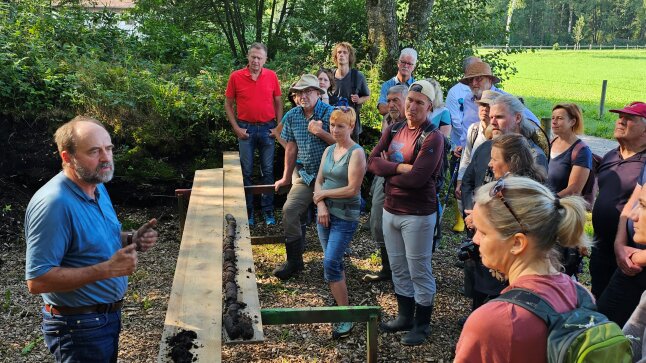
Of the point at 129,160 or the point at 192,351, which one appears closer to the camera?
the point at 192,351

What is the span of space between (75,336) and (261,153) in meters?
4.66

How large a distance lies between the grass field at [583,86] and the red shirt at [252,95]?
760cm

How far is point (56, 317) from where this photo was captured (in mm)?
2941

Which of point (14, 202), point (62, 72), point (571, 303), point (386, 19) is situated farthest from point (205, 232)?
point (386, 19)

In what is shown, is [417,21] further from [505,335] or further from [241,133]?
[505,335]

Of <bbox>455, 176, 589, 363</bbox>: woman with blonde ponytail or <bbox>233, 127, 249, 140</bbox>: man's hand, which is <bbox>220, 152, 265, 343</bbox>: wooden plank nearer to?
<bbox>233, 127, 249, 140</bbox>: man's hand

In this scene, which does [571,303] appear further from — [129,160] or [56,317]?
[129,160]

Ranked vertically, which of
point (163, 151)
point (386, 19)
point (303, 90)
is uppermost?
point (386, 19)

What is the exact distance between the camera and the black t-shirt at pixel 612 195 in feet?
13.7

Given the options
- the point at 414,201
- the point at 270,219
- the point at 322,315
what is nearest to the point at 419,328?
the point at 414,201

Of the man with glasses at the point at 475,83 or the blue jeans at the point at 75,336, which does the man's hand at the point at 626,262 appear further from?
the blue jeans at the point at 75,336

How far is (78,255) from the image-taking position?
2.92 meters

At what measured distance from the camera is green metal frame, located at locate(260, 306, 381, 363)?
3.59 m

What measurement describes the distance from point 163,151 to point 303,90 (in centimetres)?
302
